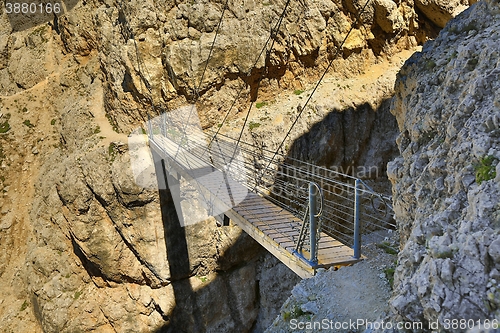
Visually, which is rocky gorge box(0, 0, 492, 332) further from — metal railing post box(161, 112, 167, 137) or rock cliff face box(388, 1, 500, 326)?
rock cliff face box(388, 1, 500, 326)

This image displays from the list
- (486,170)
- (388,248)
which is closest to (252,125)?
(388,248)

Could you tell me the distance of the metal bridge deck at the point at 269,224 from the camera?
3.61 m

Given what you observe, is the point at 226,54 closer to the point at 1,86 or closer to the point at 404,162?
the point at 404,162

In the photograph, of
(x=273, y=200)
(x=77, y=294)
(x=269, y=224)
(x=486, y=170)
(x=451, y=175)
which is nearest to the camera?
(x=486, y=170)

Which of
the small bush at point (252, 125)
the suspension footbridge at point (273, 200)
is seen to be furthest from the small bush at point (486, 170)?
Result: the small bush at point (252, 125)

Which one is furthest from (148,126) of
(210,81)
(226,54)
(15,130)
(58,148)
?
(15,130)

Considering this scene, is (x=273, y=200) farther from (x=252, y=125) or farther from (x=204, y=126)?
(x=204, y=126)

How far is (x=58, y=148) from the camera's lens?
12.2 metres

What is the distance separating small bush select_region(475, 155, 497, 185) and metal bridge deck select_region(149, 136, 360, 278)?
6.04 feet

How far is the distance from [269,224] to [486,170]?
305 centimetres

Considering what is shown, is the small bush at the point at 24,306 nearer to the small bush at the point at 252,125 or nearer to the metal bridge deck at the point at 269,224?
the metal bridge deck at the point at 269,224

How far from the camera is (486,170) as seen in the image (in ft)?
5.62

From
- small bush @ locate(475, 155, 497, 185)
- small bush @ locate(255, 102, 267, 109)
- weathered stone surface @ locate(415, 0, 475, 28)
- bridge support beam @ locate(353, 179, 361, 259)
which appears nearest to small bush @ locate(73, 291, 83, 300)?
small bush @ locate(255, 102, 267, 109)

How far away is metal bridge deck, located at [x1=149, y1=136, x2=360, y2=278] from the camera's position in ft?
11.8
